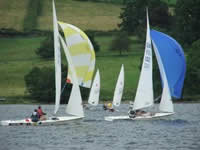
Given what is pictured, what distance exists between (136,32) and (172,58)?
93.5 m

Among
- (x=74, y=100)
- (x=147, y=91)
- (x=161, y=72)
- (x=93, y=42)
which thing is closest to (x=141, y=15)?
(x=93, y=42)

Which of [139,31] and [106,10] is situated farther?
[106,10]

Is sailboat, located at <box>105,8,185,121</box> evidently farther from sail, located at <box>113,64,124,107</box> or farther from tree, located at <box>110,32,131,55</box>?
tree, located at <box>110,32,131,55</box>

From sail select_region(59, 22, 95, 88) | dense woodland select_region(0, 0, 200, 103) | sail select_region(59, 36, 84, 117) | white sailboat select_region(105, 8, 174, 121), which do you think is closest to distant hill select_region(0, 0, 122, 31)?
dense woodland select_region(0, 0, 200, 103)

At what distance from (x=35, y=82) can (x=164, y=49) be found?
47.3 meters

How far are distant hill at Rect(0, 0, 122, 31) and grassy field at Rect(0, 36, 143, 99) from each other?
342 centimetres

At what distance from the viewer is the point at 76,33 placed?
69.1 metres

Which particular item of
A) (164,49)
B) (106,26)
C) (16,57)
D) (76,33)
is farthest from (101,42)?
(164,49)

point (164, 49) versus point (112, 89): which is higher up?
point (164, 49)

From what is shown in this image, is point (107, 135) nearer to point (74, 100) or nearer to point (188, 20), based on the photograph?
point (74, 100)

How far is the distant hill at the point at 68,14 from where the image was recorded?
152500mm

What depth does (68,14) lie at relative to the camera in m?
158

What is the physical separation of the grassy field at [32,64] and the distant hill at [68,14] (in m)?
3.42

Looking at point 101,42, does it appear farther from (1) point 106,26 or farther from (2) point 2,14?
(2) point 2,14
